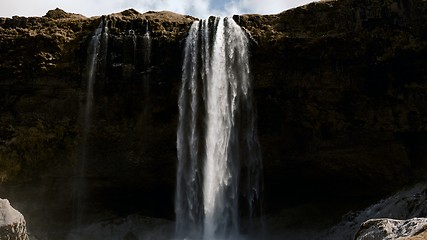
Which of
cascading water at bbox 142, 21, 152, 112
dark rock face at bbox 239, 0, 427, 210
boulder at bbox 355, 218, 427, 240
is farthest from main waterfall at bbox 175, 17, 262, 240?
boulder at bbox 355, 218, 427, 240

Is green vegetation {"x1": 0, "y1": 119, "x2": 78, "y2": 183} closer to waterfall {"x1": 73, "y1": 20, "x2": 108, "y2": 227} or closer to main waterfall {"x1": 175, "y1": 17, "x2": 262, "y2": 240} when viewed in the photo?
waterfall {"x1": 73, "y1": 20, "x2": 108, "y2": 227}

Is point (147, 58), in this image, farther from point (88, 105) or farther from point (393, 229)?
point (393, 229)

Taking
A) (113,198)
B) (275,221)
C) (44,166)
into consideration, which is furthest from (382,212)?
(44,166)

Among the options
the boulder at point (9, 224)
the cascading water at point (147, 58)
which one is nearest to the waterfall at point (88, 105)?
the cascading water at point (147, 58)

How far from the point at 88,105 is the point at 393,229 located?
16.7 meters

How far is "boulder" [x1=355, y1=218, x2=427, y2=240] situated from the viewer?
430 inches

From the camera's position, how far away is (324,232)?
22859 mm

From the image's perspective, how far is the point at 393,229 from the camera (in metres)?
11.7

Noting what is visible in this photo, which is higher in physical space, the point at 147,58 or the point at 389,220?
the point at 147,58

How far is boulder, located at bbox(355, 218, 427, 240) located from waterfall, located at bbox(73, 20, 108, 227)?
51.4 feet

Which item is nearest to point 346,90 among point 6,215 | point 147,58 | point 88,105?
point 147,58

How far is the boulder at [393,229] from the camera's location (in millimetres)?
10923

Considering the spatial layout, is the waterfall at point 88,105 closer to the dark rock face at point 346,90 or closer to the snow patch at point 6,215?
the dark rock face at point 346,90

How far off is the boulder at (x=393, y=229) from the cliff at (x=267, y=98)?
1200cm
